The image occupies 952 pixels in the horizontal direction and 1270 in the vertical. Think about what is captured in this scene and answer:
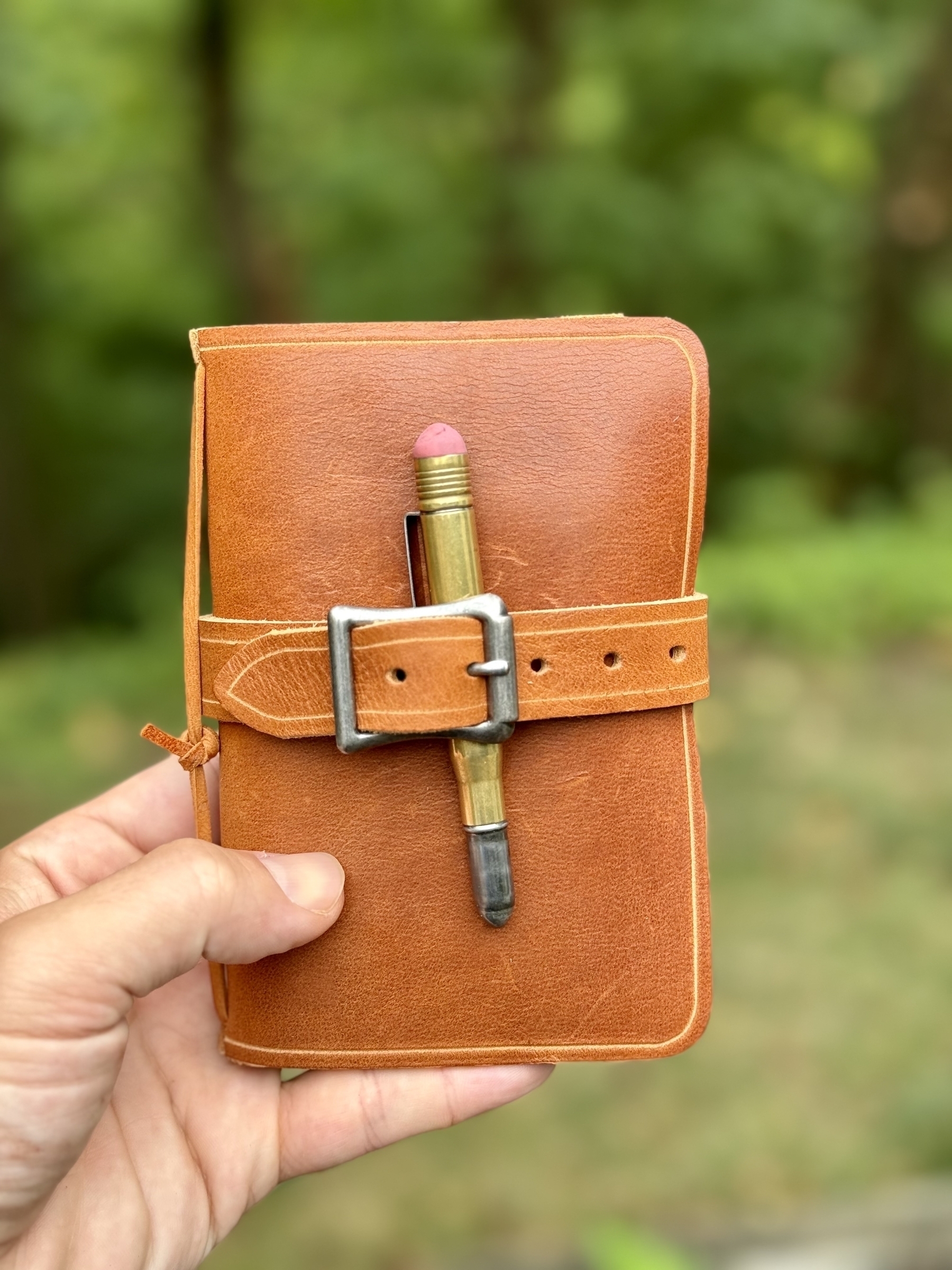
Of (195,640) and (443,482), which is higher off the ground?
(443,482)

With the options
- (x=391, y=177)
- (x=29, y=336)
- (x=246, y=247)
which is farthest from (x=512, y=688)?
(x=29, y=336)

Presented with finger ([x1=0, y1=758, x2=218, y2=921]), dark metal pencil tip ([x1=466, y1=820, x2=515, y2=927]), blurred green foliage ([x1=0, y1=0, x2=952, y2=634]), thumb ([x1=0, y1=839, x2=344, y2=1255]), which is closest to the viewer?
thumb ([x1=0, y1=839, x2=344, y2=1255])

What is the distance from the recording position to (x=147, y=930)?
191 centimetres

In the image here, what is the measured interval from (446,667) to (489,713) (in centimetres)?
11

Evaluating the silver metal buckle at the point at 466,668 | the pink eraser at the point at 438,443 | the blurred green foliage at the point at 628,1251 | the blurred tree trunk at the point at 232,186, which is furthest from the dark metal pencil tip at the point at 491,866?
the blurred tree trunk at the point at 232,186

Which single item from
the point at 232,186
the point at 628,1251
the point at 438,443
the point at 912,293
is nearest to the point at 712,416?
the point at 912,293

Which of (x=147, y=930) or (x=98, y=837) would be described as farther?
(x=98, y=837)

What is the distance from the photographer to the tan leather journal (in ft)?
6.79

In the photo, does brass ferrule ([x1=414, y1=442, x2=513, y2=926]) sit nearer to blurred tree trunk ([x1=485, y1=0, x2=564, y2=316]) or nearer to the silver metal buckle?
the silver metal buckle

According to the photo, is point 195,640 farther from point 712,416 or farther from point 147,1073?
point 712,416

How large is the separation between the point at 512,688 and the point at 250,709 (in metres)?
0.48

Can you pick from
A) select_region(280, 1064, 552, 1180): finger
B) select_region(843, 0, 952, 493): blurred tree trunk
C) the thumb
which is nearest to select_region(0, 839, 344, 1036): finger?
the thumb

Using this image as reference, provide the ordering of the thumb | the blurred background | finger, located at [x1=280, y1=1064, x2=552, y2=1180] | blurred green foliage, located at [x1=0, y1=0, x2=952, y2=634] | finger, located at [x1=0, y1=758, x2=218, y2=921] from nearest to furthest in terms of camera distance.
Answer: the thumb < finger, located at [x1=280, y1=1064, x2=552, y2=1180] < finger, located at [x1=0, y1=758, x2=218, y2=921] < the blurred background < blurred green foliage, located at [x1=0, y1=0, x2=952, y2=634]

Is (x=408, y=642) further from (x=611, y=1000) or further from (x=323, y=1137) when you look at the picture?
(x=323, y=1137)
